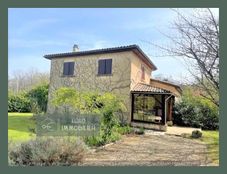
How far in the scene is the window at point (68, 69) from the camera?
13.6 m

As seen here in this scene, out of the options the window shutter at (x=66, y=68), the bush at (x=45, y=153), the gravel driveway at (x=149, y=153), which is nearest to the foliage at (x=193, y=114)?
the gravel driveway at (x=149, y=153)

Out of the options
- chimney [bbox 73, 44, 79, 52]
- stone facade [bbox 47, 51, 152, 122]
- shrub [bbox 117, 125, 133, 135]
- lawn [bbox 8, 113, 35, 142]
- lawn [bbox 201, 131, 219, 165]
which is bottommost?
lawn [bbox 201, 131, 219, 165]

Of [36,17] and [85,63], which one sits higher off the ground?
[36,17]

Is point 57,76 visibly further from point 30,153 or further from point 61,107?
point 30,153

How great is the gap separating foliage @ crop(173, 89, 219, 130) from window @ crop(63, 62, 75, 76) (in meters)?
8.30

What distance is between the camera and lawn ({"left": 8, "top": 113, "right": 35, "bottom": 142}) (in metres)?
10.6

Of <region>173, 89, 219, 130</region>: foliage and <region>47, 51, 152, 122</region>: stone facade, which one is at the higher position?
<region>47, 51, 152, 122</region>: stone facade

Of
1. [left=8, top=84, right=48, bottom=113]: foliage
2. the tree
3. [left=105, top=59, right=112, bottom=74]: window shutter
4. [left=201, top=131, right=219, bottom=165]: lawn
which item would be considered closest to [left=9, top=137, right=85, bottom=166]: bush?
[left=8, top=84, right=48, bottom=113]: foliage

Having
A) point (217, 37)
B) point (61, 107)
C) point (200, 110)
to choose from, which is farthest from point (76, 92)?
point (200, 110)

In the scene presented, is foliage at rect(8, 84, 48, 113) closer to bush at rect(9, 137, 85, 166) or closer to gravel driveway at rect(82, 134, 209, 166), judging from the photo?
bush at rect(9, 137, 85, 166)

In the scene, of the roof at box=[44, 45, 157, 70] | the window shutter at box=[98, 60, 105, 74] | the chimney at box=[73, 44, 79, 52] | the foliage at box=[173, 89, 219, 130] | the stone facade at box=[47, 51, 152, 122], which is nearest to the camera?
the chimney at box=[73, 44, 79, 52]

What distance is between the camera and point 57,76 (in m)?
13.3

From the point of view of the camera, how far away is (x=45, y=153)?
28.4ft

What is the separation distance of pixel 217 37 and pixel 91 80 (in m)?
6.99
